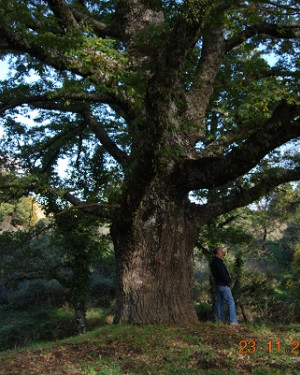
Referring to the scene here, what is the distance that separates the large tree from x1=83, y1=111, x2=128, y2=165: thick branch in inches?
3.0

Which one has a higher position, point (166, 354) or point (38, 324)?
point (38, 324)

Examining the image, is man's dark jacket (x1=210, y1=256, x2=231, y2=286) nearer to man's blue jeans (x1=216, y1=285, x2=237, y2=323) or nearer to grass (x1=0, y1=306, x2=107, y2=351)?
man's blue jeans (x1=216, y1=285, x2=237, y2=323)

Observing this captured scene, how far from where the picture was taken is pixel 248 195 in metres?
7.35

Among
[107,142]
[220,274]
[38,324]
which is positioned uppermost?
[107,142]

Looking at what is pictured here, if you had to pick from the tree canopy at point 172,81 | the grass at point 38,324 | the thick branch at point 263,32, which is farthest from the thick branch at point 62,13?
the grass at point 38,324

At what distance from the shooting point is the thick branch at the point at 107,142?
9.18 metres

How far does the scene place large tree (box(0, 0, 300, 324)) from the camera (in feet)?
17.8

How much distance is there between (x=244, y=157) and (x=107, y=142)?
15.1 ft

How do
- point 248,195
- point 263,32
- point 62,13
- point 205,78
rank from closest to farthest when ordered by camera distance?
point 62,13, point 248,195, point 205,78, point 263,32

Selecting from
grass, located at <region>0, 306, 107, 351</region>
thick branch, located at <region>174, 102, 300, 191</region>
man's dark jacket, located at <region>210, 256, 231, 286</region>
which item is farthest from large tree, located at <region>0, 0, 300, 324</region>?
grass, located at <region>0, 306, 107, 351</region>

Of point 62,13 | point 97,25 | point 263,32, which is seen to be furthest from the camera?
point 97,25

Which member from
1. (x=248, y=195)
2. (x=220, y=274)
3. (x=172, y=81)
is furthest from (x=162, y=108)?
(x=220, y=274)
